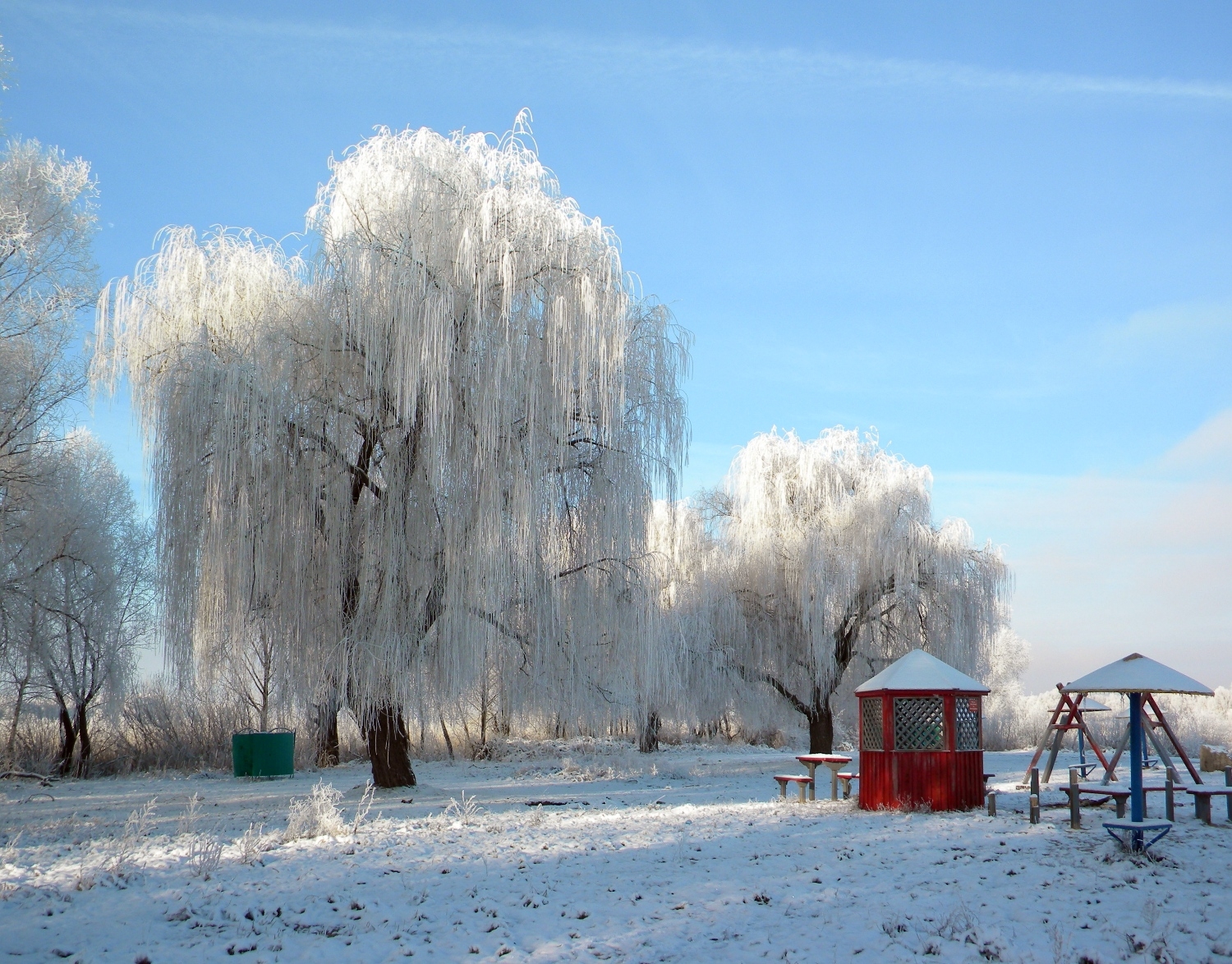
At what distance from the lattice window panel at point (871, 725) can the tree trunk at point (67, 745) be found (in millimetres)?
14870

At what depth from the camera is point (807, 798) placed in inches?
522

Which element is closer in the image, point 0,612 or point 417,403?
point 417,403

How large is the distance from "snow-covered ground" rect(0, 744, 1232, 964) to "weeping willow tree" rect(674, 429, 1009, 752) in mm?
9142

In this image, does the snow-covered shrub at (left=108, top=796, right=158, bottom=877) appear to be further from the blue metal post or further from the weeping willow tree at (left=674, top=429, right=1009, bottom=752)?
the weeping willow tree at (left=674, top=429, right=1009, bottom=752)

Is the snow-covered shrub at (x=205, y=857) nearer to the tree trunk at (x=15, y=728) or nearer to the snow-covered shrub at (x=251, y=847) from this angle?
the snow-covered shrub at (x=251, y=847)

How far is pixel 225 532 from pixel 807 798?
28.0 ft

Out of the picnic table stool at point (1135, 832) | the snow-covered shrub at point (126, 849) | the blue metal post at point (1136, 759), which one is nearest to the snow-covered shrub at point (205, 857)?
the snow-covered shrub at point (126, 849)

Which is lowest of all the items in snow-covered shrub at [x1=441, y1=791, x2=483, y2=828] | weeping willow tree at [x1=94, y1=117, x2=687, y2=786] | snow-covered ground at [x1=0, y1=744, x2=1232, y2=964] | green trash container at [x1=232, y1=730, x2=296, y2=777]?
green trash container at [x1=232, y1=730, x2=296, y2=777]

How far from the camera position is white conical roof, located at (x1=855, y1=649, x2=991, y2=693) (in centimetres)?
1139

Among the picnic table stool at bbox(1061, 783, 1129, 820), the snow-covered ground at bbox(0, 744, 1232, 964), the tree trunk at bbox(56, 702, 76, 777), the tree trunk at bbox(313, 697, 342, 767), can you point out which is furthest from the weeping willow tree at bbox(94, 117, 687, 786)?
the tree trunk at bbox(56, 702, 76, 777)

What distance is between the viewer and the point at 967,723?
11570mm

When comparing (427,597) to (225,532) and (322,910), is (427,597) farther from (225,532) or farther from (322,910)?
(322,910)

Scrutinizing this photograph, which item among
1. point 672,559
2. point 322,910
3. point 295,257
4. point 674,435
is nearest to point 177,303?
point 295,257

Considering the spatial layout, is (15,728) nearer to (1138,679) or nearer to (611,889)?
(611,889)
